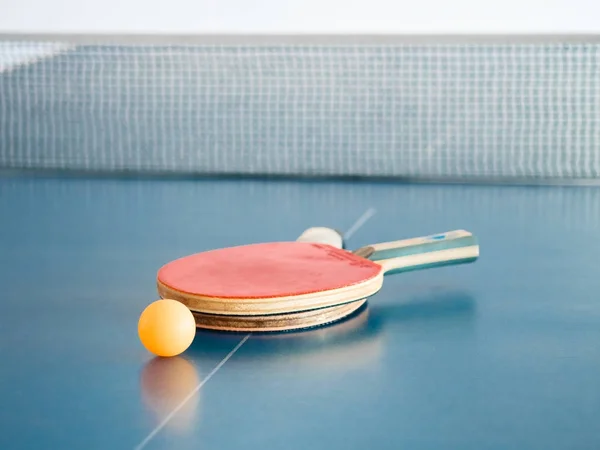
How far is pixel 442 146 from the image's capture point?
21.8 ft

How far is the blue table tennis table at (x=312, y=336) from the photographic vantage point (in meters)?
2.01

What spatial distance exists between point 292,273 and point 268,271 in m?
0.08

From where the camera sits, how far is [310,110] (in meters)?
6.86

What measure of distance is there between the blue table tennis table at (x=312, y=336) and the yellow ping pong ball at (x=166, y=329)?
0.12 feet

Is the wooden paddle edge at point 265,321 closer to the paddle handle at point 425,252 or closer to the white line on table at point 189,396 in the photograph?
the white line on table at point 189,396

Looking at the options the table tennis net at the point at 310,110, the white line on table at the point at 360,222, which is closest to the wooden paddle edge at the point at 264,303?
the white line on table at the point at 360,222

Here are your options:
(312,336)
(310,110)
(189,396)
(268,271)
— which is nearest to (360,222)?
(268,271)

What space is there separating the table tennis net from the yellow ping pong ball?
12.4 feet

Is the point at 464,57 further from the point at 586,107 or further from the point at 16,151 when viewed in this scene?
the point at 16,151

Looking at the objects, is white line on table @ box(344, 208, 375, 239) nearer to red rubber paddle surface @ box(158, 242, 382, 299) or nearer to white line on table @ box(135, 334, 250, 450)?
red rubber paddle surface @ box(158, 242, 382, 299)

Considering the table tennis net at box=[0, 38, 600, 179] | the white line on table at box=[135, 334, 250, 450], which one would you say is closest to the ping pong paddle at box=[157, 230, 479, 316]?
the white line on table at box=[135, 334, 250, 450]

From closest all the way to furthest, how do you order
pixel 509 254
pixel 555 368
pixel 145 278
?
pixel 555 368, pixel 145 278, pixel 509 254
